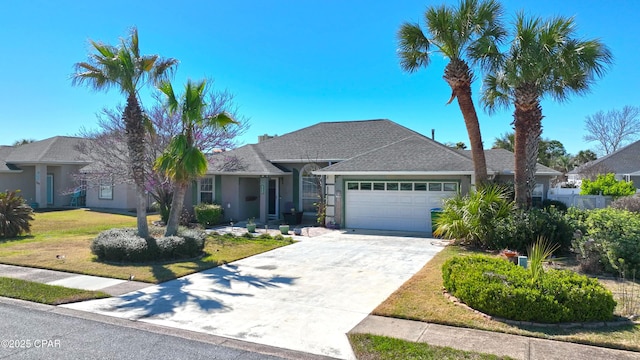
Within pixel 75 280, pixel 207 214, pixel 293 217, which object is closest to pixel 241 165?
pixel 207 214

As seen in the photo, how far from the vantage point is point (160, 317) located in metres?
6.98

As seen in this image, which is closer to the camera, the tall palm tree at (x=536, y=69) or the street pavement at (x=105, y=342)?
the street pavement at (x=105, y=342)

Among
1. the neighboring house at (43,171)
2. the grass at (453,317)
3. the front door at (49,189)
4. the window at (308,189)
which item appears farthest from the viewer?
the front door at (49,189)

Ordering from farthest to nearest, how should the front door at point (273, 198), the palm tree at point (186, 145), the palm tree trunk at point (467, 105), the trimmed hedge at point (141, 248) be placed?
the front door at point (273, 198), the palm tree trunk at point (467, 105), the palm tree at point (186, 145), the trimmed hedge at point (141, 248)

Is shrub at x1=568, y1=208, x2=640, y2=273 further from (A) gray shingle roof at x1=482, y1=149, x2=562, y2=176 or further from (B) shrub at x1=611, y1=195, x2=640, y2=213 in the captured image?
(A) gray shingle roof at x1=482, y1=149, x2=562, y2=176

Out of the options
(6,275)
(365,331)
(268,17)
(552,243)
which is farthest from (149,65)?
(552,243)

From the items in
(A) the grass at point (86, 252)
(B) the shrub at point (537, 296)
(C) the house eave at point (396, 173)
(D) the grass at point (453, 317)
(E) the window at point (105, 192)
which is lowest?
(D) the grass at point (453, 317)

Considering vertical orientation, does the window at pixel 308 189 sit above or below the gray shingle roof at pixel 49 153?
below

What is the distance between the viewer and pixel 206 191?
21.5m

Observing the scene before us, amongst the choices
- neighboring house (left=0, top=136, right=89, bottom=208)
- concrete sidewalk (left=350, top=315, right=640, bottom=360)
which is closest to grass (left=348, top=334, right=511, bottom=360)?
concrete sidewalk (left=350, top=315, right=640, bottom=360)

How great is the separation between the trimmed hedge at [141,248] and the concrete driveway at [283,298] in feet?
5.43

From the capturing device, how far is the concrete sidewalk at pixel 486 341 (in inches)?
209

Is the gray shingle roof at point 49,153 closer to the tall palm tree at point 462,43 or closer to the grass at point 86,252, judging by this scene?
the grass at point 86,252

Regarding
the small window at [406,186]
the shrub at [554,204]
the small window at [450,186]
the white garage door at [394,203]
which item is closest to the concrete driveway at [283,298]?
the white garage door at [394,203]
